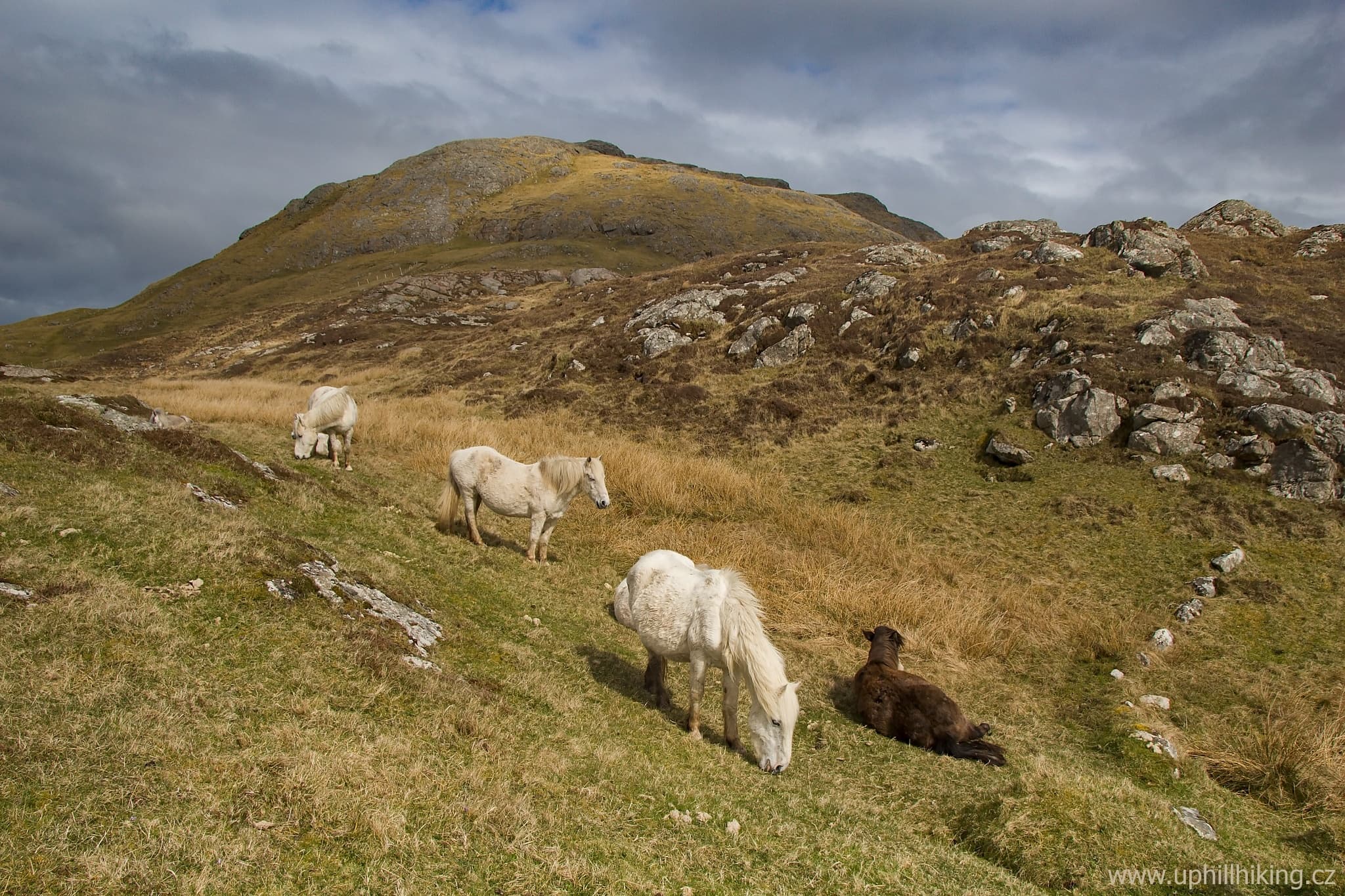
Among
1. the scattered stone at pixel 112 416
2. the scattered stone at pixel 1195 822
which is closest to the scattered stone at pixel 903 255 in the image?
the scattered stone at pixel 1195 822

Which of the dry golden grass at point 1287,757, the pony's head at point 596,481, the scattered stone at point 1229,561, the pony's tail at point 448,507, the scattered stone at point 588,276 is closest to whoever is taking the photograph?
the dry golden grass at point 1287,757

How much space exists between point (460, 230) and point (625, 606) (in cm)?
11912

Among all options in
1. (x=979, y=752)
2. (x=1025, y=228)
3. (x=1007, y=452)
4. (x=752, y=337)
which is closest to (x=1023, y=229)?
(x=1025, y=228)

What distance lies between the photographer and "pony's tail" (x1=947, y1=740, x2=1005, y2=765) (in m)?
8.02

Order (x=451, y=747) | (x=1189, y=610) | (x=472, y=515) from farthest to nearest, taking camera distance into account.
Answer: (x=472, y=515) < (x=1189, y=610) < (x=451, y=747)

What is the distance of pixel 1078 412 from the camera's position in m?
20.2

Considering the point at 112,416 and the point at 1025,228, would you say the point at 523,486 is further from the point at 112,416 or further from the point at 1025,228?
the point at 1025,228

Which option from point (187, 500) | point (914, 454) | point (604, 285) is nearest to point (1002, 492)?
point (914, 454)

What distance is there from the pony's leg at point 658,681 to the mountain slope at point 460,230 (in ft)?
284

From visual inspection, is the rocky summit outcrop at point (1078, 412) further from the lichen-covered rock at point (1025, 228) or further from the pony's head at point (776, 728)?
the lichen-covered rock at point (1025, 228)

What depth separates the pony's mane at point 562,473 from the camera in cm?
1312

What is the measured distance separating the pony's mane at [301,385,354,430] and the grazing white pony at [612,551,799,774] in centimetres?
1301

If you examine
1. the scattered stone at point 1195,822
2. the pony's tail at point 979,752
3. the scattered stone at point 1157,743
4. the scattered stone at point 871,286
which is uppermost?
the scattered stone at point 871,286

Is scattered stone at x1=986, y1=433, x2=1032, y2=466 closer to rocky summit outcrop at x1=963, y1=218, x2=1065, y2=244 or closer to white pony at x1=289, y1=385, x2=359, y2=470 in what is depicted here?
white pony at x1=289, y1=385, x2=359, y2=470
